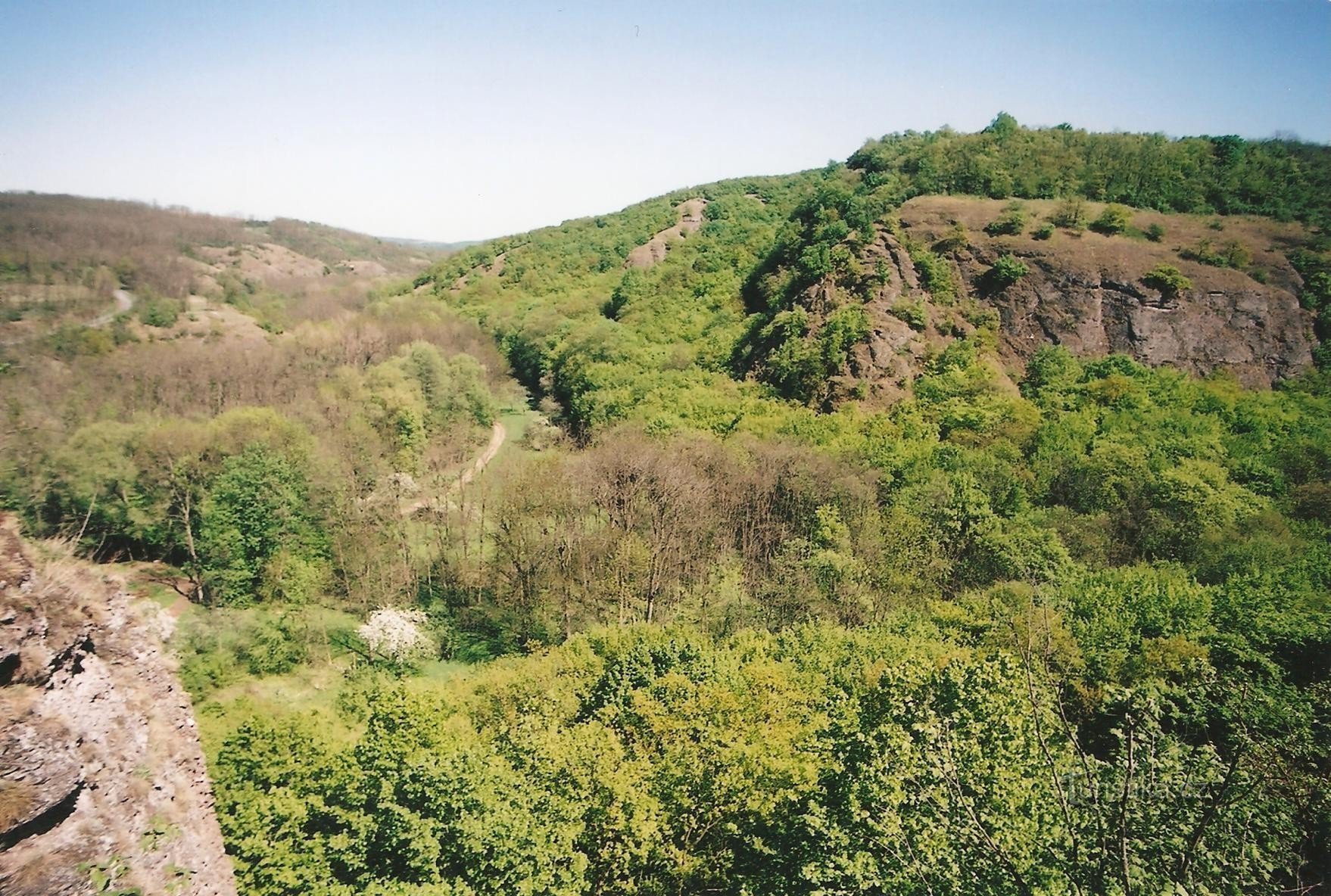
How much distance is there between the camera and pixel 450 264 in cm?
11556

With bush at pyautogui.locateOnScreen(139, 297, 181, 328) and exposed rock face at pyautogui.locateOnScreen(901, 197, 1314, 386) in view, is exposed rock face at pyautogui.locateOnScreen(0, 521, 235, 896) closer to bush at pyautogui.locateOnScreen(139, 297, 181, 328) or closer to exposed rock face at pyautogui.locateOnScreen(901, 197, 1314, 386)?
exposed rock face at pyautogui.locateOnScreen(901, 197, 1314, 386)

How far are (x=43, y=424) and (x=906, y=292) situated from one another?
56429 mm

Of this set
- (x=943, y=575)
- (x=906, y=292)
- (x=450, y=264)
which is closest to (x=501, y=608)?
(x=943, y=575)

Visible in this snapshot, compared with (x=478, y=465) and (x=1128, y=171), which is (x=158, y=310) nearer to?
(x=478, y=465)

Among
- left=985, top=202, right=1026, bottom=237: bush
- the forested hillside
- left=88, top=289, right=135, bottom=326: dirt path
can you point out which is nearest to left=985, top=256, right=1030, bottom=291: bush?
the forested hillside

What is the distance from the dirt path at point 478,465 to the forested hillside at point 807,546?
2.16 feet

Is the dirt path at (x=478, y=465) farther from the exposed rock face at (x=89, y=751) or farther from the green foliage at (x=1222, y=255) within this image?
the green foliage at (x=1222, y=255)

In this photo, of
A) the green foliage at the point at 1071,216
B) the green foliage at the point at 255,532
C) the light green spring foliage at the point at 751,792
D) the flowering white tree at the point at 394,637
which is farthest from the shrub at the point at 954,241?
the green foliage at the point at 255,532

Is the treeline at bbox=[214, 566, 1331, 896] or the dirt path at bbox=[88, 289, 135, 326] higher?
the dirt path at bbox=[88, 289, 135, 326]

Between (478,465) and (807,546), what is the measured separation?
32.8m

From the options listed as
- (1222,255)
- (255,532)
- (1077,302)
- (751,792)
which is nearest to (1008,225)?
(1077,302)

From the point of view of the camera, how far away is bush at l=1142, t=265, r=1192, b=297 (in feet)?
154

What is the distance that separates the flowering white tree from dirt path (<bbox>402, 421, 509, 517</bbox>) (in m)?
10.2

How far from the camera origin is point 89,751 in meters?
6.73
